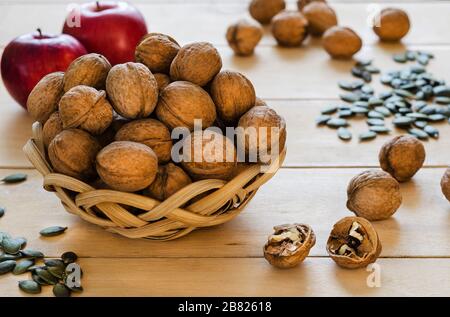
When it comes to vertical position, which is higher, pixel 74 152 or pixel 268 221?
pixel 74 152

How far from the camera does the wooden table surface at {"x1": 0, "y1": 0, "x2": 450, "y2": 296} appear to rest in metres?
0.93

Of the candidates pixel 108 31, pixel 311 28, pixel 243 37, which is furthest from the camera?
pixel 311 28

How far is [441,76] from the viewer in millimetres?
1511

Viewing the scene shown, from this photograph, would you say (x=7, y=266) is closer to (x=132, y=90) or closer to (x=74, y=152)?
(x=74, y=152)

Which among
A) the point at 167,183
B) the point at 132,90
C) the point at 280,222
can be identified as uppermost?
the point at 132,90

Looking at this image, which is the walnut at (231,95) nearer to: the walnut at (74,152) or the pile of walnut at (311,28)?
the walnut at (74,152)

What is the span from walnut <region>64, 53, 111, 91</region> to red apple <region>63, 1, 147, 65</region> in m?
0.47

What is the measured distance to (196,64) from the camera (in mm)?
1011

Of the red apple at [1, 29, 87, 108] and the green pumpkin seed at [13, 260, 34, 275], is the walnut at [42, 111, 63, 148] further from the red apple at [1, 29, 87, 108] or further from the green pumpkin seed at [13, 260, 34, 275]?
the red apple at [1, 29, 87, 108]

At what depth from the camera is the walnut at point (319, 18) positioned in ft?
5.58

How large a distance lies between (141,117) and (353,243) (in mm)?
314

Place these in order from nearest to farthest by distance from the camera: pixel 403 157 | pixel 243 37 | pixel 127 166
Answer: pixel 127 166
pixel 403 157
pixel 243 37

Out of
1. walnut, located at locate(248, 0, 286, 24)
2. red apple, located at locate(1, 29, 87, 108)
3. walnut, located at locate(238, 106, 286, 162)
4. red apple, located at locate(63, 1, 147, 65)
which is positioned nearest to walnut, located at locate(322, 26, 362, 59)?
walnut, located at locate(248, 0, 286, 24)

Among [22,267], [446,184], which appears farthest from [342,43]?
[22,267]
